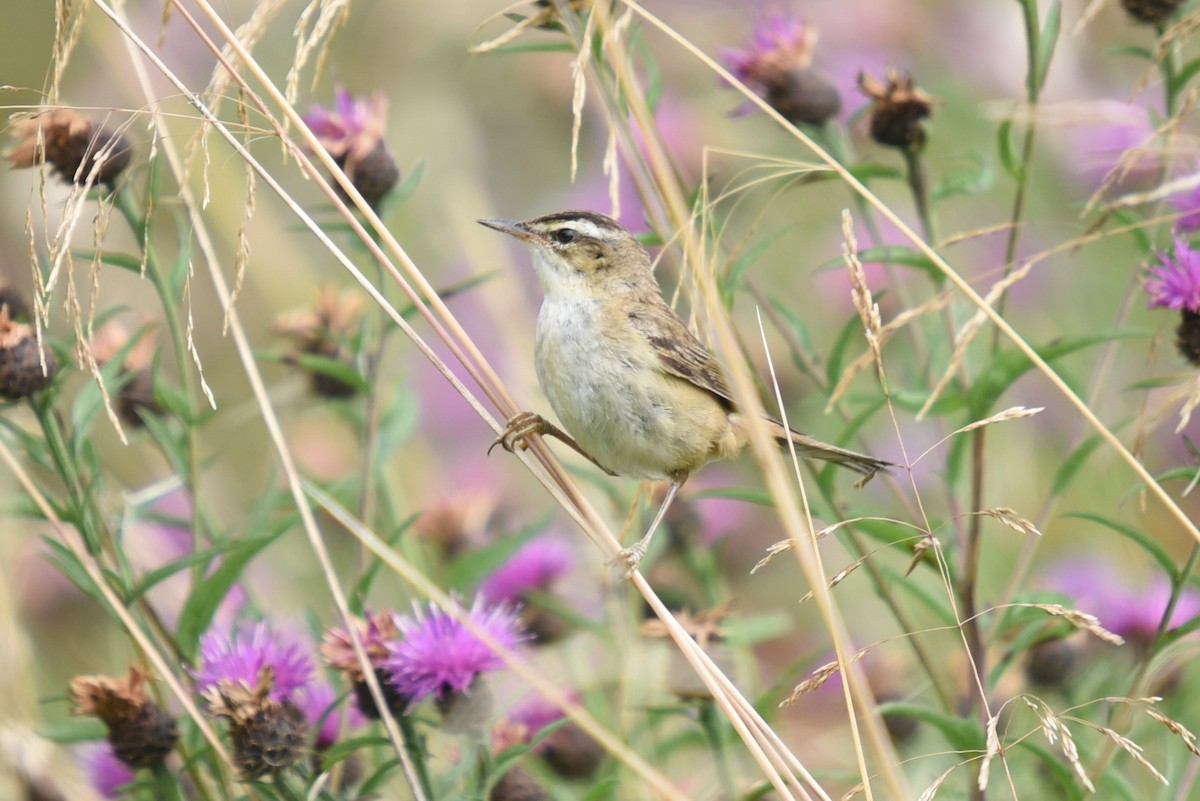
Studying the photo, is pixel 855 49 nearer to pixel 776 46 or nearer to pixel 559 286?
pixel 776 46

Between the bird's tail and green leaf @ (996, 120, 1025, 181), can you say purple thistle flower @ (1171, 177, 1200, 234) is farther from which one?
the bird's tail

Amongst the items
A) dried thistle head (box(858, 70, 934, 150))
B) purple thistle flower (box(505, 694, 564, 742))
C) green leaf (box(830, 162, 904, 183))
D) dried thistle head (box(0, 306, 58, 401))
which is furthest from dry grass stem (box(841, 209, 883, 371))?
dried thistle head (box(0, 306, 58, 401))

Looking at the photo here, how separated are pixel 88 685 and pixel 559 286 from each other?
164 centimetres

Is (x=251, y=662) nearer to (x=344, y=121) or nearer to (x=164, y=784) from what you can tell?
(x=164, y=784)

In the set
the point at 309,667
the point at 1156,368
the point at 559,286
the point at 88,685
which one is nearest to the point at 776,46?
the point at 559,286

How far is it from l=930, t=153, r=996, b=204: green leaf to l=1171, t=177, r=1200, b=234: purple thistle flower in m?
0.47

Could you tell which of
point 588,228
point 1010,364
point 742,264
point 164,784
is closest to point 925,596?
point 1010,364

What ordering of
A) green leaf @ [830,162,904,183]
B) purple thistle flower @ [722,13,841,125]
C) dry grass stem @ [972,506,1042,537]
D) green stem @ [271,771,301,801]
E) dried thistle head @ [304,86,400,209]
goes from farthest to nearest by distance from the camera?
purple thistle flower @ [722,13,841,125] → dried thistle head @ [304,86,400,209] → green leaf @ [830,162,904,183] → green stem @ [271,771,301,801] → dry grass stem @ [972,506,1042,537]

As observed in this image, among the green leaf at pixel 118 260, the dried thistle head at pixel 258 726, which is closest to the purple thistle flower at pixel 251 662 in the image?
the dried thistle head at pixel 258 726

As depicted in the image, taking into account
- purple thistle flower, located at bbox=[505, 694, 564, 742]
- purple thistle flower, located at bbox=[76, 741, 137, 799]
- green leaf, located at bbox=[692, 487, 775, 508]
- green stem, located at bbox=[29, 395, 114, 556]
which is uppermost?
green stem, located at bbox=[29, 395, 114, 556]

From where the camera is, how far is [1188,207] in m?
3.29

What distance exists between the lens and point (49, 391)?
2.97 metres

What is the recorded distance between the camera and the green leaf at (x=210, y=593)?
9.64 feet

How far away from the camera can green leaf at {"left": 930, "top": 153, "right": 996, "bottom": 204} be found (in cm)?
336
